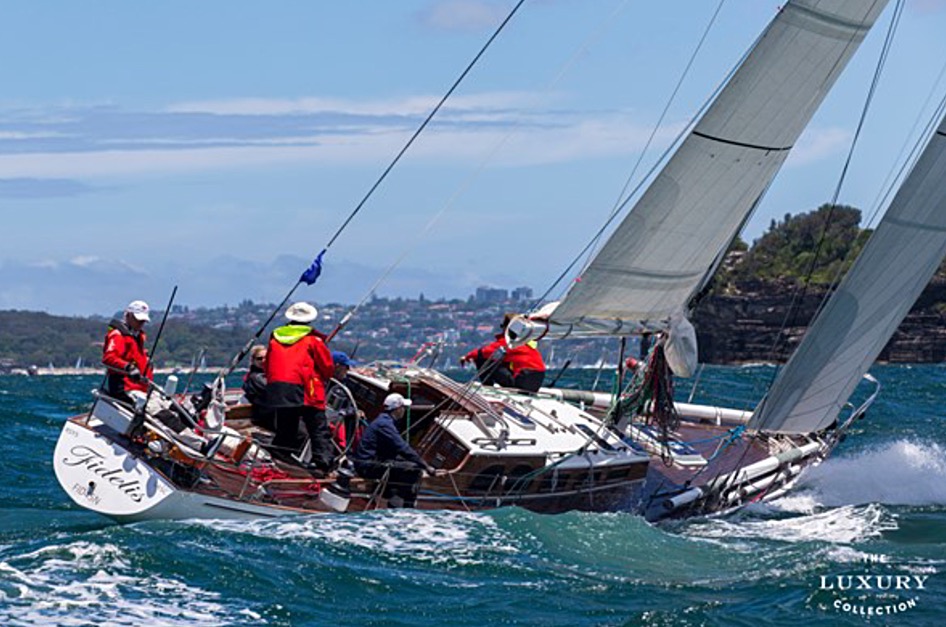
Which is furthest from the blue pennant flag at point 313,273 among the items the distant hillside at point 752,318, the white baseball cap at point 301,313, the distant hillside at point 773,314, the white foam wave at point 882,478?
the distant hillside at point 773,314

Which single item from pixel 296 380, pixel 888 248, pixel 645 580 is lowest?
pixel 645 580

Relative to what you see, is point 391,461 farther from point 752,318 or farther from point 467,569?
point 752,318

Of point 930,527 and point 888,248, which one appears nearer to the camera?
point 930,527

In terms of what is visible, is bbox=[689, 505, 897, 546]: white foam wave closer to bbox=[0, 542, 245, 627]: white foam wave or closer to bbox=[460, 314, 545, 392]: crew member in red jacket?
bbox=[460, 314, 545, 392]: crew member in red jacket

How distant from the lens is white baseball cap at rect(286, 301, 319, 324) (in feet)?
44.9

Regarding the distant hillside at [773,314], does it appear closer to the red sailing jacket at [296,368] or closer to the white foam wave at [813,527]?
the white foam wave at [813,527]

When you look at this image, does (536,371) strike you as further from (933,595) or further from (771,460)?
(933,595)

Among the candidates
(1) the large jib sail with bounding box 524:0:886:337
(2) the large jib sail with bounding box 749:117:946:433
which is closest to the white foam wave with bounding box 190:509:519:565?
(1) the large jib sail with bounding box 524:0:886:337

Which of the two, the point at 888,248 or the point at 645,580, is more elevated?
the point at 888,248

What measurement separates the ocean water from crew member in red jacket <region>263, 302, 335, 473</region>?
2.98 ft

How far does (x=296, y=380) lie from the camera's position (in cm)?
1323

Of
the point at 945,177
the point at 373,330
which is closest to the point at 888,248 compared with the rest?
the point at 945,177

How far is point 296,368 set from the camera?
1327 centimetres

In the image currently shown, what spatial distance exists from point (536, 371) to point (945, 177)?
4221mm
